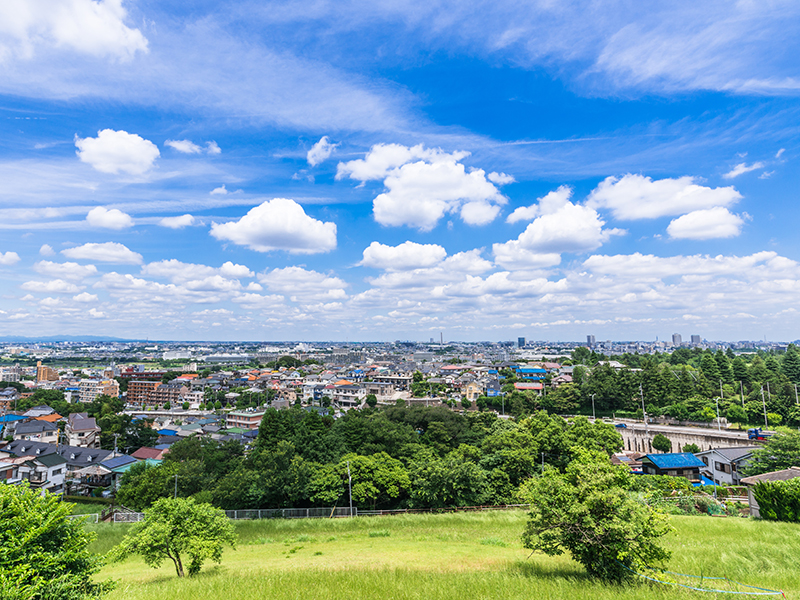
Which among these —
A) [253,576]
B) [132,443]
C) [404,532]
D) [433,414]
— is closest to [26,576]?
[253,576]

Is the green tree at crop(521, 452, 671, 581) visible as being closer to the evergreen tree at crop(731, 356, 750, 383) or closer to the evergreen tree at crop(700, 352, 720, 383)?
the evergreen tree at crop(700, 352, 720, 383)

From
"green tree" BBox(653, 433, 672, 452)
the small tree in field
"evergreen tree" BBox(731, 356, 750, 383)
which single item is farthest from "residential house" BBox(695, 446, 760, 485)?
the small tree in field

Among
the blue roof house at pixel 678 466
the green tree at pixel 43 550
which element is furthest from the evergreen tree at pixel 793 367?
the green tree at pixel 43 550

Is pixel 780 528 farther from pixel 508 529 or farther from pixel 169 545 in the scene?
pixel 169 545

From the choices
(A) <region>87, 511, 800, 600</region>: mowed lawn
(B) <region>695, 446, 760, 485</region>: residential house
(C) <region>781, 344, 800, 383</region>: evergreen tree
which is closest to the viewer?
(A) <region>87, 511, 800, 600</region>: mowed lawn

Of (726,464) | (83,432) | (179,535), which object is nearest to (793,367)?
(726,464)

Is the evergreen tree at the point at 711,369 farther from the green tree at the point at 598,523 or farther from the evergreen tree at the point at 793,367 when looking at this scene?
the green tree at the point at 598,523

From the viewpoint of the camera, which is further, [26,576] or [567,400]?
[567,400]
